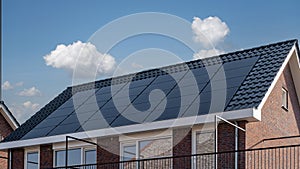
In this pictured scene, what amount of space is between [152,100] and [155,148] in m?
1.66

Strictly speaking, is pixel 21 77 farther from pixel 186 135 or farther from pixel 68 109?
pixel 186 135

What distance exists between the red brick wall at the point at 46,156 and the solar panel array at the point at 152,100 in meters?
0.43

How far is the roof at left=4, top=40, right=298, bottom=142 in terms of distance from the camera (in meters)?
16.6

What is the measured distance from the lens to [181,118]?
16141 mm

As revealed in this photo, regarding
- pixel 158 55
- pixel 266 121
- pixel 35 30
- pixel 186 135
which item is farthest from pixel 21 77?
pixel 266 121

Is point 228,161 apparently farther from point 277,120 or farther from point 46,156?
point 46,156

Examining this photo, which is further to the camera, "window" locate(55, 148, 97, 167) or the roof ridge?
the roof ridge

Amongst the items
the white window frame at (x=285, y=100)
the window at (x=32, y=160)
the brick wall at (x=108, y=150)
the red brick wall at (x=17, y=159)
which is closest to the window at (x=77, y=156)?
the brick wall at (x=108, y=150)

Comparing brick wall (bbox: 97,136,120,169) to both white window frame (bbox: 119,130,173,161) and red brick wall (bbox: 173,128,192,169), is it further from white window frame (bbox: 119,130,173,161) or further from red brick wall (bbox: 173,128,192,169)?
red brick wall (bbox: 173,128,192,169)

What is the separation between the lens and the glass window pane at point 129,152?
57.7 ft

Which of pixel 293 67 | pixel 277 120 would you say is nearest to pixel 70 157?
pixel 277 120

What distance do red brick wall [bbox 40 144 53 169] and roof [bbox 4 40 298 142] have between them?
16.8 inches

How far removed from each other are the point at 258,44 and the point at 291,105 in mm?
2054

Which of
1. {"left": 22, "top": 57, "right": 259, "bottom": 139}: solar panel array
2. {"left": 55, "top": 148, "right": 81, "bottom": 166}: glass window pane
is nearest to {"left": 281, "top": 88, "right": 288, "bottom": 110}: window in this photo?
{"left": 22, "top": 57, "right": 259, "bottom": 139}: solar panel array
